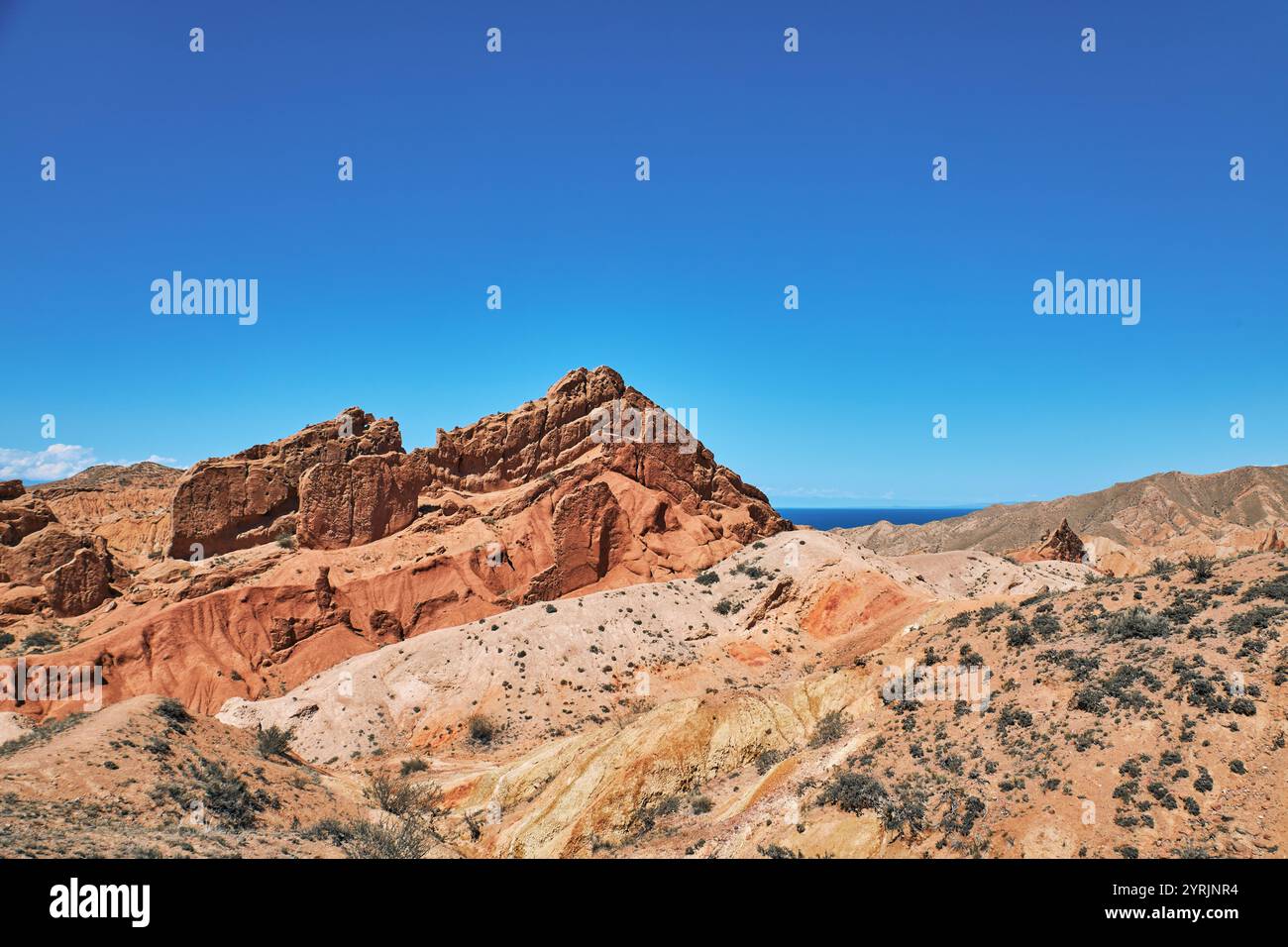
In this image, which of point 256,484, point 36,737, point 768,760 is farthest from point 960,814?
point 256,484

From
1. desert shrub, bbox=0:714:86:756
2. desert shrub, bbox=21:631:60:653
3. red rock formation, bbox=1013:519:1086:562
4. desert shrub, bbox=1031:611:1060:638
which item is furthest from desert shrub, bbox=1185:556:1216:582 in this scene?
desert shrub, bbox=21:631:60:653

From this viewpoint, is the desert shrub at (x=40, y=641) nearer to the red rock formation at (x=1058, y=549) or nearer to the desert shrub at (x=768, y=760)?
the desert shrub at (x=768, y=760)

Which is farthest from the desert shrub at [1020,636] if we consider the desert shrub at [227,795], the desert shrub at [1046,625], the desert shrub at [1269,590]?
the desert shrub at [227,795]

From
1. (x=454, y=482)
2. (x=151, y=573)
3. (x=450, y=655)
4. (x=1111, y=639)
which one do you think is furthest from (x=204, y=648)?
(x=1111, y=639)

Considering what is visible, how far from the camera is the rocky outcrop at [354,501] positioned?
48.1m

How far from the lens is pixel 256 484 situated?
50.1 meters

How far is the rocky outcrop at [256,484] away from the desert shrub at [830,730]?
39194 millimetres

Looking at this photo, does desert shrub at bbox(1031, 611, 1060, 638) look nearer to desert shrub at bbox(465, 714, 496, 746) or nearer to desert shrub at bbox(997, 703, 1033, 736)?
desert shrub at bbox(997, 703, 1033, 736)

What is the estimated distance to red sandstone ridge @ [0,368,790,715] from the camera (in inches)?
1585

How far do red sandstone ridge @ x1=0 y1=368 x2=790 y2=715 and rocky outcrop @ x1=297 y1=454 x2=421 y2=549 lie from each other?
0.31ft
